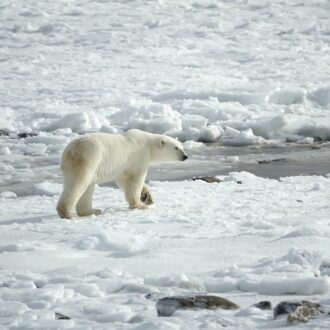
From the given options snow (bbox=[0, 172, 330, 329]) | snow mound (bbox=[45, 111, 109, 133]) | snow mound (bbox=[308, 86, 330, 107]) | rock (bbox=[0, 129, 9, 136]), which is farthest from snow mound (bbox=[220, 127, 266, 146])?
snow (bbox=[0, 172, 330, 329])

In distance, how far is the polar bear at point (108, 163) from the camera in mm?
6773

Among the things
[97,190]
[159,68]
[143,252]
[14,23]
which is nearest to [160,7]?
[14,23]

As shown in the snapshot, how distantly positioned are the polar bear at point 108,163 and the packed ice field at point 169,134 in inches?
8.2

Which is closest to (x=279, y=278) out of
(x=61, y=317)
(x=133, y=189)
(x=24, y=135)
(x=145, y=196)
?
(x=61, y=317)

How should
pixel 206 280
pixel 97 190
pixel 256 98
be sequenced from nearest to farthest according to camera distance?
pixel 206 280, pixel 97 190, pixel 256 98

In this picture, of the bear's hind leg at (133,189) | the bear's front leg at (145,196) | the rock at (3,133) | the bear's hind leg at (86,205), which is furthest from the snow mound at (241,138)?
the bear's hind leg at (86,205)

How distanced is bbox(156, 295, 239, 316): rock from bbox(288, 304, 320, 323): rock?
1.15ft

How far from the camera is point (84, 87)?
18.6 meters

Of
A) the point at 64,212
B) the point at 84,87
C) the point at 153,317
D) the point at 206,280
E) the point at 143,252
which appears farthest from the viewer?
the point at 84,87

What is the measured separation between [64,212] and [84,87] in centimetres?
1210

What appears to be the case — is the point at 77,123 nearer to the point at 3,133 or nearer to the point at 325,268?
the point at 3,133

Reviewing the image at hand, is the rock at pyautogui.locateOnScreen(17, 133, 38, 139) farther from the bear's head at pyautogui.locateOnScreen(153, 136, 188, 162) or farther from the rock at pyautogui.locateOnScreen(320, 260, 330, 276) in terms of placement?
the rock at pyautogui.locateOnScreen(320, 260, 330, 276)

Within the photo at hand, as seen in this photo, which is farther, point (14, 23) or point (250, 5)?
point (250, 5)

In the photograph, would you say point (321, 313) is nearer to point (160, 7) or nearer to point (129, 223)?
point (129, 223)
